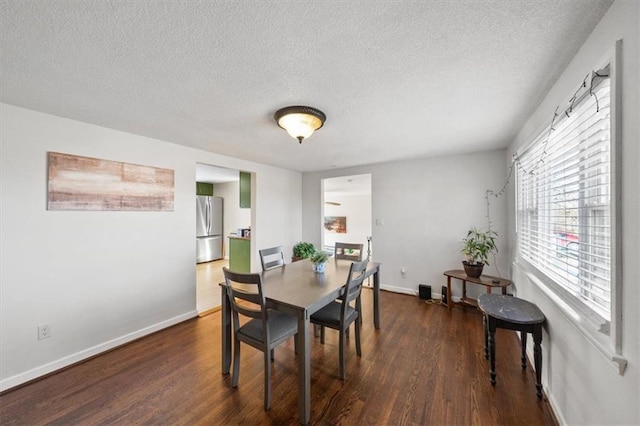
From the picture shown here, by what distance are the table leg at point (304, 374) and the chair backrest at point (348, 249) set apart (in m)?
1.73

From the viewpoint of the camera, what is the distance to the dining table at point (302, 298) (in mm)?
1649

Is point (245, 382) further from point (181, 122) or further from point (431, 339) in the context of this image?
point (181, 122)

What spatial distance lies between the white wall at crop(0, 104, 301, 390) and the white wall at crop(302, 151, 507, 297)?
3.05 meters

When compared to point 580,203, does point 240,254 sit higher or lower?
lower

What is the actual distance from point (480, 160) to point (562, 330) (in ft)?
8.69

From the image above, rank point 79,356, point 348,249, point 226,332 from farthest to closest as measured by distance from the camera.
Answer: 1. point 348,249
2. point 79,356
3. point 226,332

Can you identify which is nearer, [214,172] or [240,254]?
[240,254]

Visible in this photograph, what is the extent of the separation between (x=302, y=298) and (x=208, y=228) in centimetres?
604

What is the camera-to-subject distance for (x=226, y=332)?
209 cm

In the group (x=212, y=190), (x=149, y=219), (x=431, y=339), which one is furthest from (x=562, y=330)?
(x=212, y=190)

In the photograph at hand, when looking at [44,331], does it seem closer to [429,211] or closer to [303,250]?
[303,250]

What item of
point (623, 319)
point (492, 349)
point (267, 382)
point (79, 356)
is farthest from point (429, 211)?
point (79, 356)

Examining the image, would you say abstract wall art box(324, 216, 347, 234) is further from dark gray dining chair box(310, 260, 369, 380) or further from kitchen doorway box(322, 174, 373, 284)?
dark gray dining chair box(310, 260, 369, 380)

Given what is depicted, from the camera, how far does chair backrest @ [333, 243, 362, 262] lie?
11.0ft
